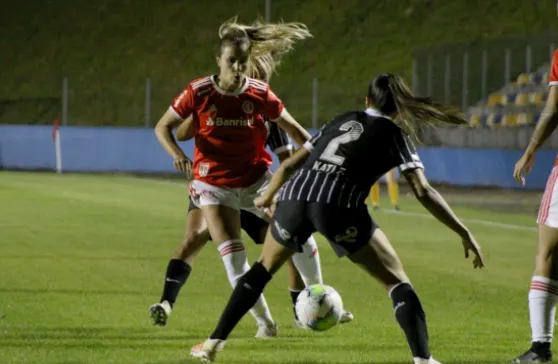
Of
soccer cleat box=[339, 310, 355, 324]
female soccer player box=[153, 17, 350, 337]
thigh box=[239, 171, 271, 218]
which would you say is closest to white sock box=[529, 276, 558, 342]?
female soccer player box=[153, 17, 350, 337]

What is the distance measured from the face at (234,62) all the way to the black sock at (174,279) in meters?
1.57

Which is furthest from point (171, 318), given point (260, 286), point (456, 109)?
point (456, 109)

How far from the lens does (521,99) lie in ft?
115

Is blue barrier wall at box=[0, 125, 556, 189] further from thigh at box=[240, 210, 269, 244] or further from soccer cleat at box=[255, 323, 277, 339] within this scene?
soccer cleat at box=[255, 323, 277, 339]

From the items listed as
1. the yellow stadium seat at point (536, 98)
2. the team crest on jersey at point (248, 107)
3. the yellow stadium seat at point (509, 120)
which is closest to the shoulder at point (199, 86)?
the team crest on jersey at point (248, 107)

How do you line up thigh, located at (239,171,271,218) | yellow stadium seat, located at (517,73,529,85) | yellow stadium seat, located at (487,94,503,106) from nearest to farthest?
thigh, located at (239,171,271,218) < yellow stadium seat, located at (517,73,529,85) < yellow stadium seat, located at (487,94,503,106)

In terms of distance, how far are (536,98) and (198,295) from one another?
25359 mm

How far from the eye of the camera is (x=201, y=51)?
167 ft

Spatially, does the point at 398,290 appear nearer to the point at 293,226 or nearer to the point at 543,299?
the point at 293,226

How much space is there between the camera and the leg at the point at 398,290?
6215mm

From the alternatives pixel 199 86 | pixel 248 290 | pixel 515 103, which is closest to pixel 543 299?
pixel 248 290

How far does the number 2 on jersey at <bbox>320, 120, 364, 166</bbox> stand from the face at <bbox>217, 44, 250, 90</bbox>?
4.01 ft

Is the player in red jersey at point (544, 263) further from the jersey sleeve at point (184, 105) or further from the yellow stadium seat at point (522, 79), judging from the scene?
the yellow stadium seat at point (522, 79)

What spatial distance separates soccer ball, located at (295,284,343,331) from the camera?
23.8 feet
